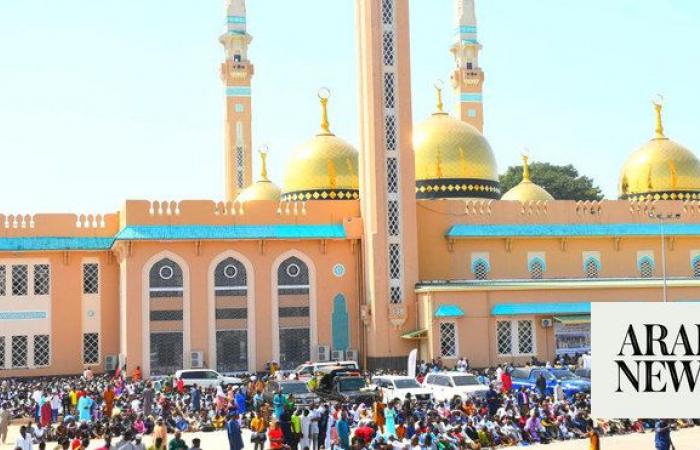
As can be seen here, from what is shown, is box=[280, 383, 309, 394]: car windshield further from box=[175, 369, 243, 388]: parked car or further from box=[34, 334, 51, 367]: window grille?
box=[34, 334, 51, 367]: window grille

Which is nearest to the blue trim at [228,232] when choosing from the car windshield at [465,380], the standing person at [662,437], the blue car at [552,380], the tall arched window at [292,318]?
the tall arched window at [292,318]

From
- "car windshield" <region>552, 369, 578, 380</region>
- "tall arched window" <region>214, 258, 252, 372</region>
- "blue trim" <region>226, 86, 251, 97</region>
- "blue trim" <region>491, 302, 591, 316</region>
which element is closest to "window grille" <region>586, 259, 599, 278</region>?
"blue trim" <region>491, 302, 591, 316</region>

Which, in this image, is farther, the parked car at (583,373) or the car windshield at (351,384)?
the parked car at (583,373)

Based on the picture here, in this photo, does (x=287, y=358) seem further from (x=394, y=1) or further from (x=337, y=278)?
(x=394, y=1)

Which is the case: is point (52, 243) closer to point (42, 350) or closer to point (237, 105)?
point (42, 350)

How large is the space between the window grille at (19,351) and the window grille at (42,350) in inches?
13.9

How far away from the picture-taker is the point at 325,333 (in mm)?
36812

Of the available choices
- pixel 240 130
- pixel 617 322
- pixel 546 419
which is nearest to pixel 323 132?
pixel 240 130

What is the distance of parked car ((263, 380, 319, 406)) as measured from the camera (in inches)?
974

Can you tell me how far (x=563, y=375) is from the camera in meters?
28.1

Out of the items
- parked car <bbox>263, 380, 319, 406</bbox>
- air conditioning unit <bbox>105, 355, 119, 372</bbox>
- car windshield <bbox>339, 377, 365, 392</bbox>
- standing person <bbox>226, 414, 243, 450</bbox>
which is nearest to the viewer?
standing person <bbox>226, 414, 243, 450</bbox>

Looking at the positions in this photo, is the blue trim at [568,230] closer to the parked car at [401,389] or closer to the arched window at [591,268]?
the arched window at [591,268]

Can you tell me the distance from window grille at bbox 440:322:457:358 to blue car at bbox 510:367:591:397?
5.04m

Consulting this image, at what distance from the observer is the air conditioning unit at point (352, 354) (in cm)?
3669
